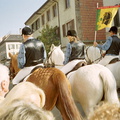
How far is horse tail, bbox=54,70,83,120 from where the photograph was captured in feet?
11.4

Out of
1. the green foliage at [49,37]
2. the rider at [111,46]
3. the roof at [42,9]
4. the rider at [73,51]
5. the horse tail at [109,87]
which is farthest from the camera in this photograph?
the roof at [42,9]

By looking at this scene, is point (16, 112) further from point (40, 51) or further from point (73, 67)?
point (73, 67)

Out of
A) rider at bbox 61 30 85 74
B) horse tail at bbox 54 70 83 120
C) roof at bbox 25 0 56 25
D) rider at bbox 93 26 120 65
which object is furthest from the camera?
roof at bbox 25 0 56 25

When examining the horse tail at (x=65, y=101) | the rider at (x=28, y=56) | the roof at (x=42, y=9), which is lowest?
the horse tail at (x=65, y=101)

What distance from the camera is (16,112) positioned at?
1222 mm

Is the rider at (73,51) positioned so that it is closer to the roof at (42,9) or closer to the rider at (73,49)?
the rider at (73,49)

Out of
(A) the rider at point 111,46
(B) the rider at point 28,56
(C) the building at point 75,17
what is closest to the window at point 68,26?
(C) the building at point 75,17

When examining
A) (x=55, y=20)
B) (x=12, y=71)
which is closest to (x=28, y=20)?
(x=55, y=20)

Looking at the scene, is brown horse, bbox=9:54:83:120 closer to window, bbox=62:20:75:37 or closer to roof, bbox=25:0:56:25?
window, bbox=62:20:75:37

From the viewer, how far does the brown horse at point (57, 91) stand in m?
3.51

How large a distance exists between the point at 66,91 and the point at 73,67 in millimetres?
1877

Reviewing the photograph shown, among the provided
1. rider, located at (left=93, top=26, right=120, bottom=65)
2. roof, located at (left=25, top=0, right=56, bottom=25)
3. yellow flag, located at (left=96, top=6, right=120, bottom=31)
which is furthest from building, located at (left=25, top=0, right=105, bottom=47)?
rider, located at (left=93, top=26, right=120, bottom=65)

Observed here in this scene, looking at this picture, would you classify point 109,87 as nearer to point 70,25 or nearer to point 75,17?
point 75,17

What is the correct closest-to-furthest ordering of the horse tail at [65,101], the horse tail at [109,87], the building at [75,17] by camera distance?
1. the horse tail at [65,101]
2. the horse tail at [109,87]
3. the building at [75,17]
